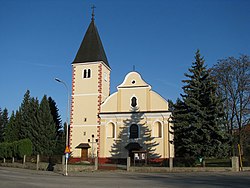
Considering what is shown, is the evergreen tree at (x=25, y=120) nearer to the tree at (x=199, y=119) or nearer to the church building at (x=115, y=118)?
the church building at (x=115, y=118)

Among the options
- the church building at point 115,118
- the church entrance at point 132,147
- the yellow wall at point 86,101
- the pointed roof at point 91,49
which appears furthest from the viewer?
the pointed roof at point 91,49

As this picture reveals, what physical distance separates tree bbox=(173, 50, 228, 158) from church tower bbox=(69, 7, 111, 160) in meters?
13.0

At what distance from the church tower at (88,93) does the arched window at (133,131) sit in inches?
161

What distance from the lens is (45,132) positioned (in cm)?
4166

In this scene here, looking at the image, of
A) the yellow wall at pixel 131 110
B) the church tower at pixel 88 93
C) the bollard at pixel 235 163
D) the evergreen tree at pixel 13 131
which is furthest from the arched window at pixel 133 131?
the evergreen tree at pixel 13 131

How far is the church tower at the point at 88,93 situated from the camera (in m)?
37.5

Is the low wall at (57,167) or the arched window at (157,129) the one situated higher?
the arched window at (157,129)

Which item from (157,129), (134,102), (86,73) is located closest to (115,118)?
(134,102)

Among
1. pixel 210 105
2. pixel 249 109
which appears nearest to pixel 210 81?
pixel 210 105

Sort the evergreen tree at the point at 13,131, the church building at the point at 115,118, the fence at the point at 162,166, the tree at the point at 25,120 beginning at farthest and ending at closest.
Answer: the evergreen tree at the point at 13,131, the tree at the point at 25,120, the church building at the point at 115,118, the fence at the point at 162,166

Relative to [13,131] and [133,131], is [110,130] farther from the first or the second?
[13,131]

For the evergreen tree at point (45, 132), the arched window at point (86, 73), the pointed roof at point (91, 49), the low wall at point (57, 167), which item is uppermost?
the pointed roof at point (91, 49)

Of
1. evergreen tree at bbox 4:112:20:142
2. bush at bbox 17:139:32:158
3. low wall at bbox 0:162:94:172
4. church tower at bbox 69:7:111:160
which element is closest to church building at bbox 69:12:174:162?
church tower at bbox 69:7:111:160

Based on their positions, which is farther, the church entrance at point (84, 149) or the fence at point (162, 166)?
the church entrance at point (84, 149)
